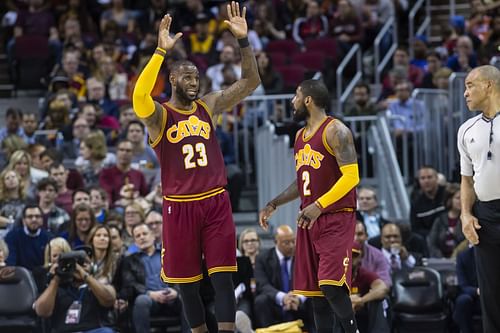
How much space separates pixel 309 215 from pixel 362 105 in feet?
24.8

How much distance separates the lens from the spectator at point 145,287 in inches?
477

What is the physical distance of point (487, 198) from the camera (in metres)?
8.79

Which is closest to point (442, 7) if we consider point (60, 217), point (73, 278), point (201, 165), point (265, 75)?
point (265, 75)

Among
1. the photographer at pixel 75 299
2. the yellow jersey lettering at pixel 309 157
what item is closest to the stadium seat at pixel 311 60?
the photographer at pixel 75 299

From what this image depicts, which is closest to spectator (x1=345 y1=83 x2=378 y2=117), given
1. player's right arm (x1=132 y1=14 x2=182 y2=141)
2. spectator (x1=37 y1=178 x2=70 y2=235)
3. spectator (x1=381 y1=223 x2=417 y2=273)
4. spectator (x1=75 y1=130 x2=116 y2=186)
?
spectator (x1=75 y1=130 x2=116 y2=186)

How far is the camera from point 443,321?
12.5m

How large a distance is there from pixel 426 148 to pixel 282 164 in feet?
7.12

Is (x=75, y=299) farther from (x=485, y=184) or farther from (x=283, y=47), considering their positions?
(x=283, y=47)

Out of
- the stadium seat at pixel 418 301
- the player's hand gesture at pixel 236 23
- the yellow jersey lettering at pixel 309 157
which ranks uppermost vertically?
the player's hand gesture at pixel 236 23

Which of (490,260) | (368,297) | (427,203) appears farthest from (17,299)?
(490,260)

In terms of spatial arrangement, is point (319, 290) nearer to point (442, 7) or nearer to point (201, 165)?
point (201, 165)

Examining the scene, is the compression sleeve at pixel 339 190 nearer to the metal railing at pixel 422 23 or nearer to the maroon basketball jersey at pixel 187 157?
the maroon basketball jersey at pixel 187 157

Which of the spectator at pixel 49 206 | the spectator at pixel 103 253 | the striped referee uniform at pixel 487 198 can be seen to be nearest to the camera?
the striped referee uniform at pixel 487 198

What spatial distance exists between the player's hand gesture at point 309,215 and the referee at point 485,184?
110cm
